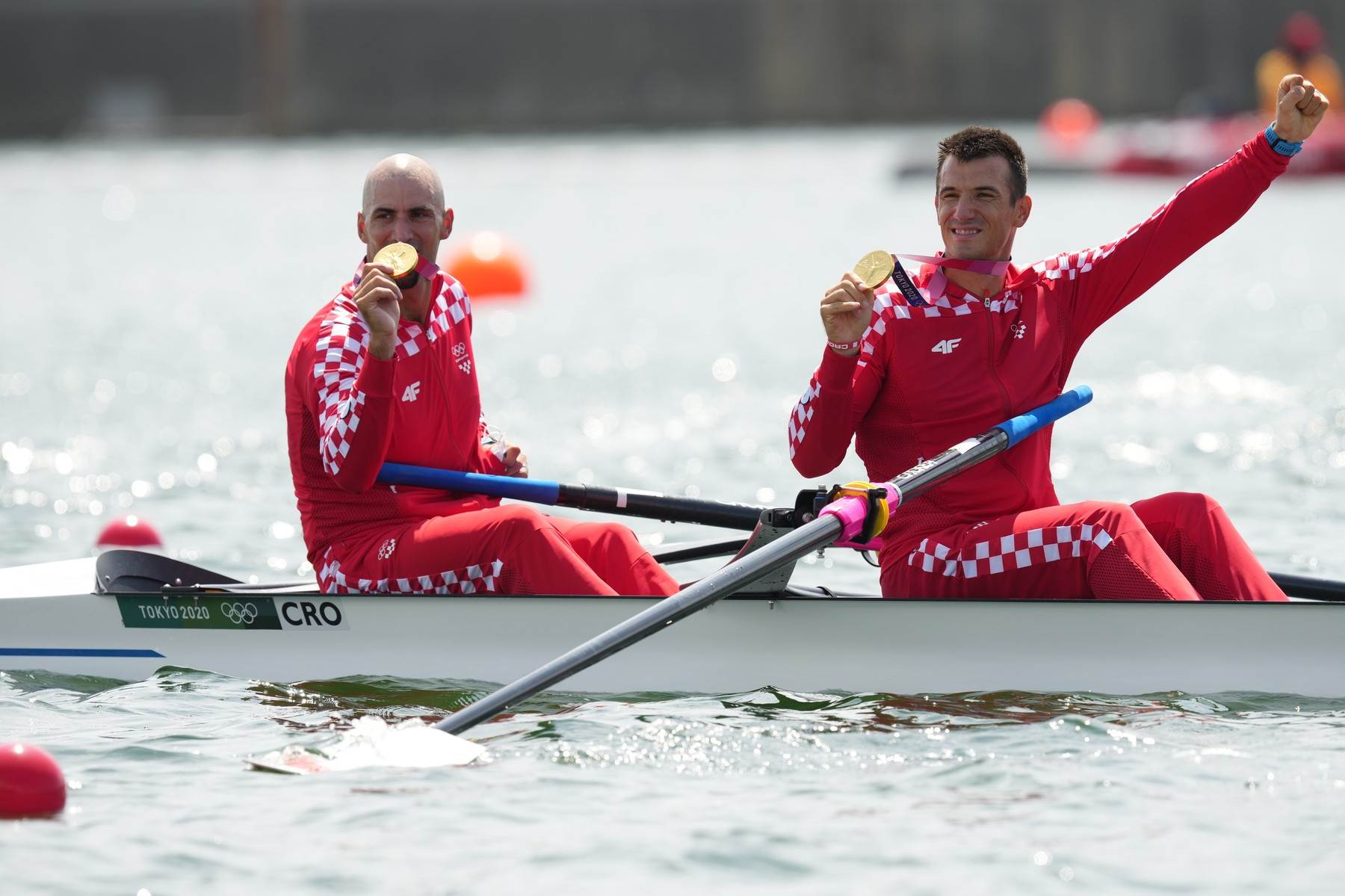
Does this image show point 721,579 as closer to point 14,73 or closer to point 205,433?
point 205,433

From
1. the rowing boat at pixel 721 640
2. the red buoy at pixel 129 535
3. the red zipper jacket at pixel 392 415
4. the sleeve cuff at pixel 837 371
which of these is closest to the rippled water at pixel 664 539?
the rowing boat at pixel 721 640

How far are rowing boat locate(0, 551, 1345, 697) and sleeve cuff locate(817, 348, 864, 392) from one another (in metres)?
0.62

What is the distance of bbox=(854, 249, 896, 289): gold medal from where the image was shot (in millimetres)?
5133

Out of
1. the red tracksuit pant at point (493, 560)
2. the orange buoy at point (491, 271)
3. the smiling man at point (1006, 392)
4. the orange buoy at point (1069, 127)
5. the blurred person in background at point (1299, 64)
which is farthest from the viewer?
the orange buoy at point (1069, 127)

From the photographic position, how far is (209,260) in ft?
71.4

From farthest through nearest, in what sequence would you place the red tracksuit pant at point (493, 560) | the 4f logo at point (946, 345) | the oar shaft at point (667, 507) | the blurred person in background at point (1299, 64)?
the blurred person in background at point (1299, 64) → the oar shaft at point (667, 507) → the red tracksuit pant at point (493, 560) → the 4f logo at point (946, 345)

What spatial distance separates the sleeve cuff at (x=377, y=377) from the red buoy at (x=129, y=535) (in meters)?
3.40

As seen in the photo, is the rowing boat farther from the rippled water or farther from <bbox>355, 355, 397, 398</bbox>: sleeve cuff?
<bbox>355, 355, 397, 398</bbox>: sleeve cuff

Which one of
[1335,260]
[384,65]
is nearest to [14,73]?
[384,65]

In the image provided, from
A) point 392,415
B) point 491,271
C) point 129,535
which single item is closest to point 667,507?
point 392,415

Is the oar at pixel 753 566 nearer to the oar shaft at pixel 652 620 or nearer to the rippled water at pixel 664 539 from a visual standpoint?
the oar shaft at pixel 652 620

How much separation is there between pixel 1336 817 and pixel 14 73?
4062 centimetres

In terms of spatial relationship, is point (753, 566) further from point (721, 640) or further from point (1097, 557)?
point (1097, 557)

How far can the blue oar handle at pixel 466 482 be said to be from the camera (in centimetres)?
551
